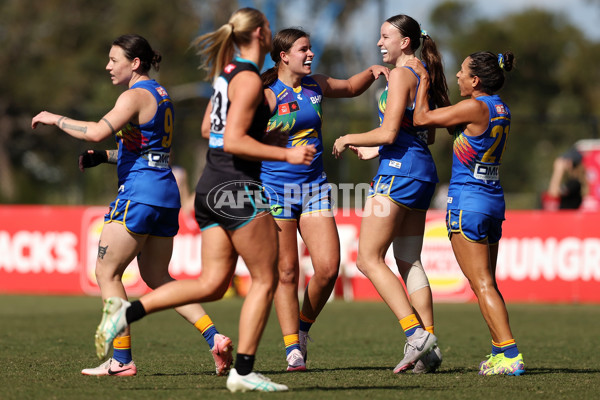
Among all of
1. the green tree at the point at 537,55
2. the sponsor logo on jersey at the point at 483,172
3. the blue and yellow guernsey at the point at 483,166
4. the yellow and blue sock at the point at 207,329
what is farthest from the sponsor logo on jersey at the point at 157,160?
the green tree at the point at 537,55

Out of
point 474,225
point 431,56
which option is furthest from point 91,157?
point 474,225

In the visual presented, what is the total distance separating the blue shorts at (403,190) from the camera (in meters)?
6.61

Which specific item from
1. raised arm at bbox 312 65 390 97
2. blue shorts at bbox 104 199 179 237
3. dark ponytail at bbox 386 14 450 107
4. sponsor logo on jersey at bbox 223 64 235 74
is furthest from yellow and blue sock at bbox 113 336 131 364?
dark ponytail at bbox 386 14 450 107

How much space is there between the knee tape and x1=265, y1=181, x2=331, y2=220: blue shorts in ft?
2.20

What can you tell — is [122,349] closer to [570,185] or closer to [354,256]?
[354,256]

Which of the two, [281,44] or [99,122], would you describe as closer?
[99,122]

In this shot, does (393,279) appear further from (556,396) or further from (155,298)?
(155,298)

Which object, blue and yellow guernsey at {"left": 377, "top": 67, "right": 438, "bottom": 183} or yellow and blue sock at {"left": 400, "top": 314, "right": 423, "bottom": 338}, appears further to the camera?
blue and yellow guernsey at {"left": 377, "top": 67, "right": 438, "bottom": 183}

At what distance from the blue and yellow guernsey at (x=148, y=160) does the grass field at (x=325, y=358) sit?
4.03 feet

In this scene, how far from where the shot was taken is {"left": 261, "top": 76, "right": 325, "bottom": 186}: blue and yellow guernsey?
6543 mm

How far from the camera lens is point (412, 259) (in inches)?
272

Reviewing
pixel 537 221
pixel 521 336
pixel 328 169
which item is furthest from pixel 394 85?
pixel 328 169

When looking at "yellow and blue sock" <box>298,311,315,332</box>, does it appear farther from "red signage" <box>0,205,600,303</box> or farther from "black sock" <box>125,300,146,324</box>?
"red signage" <box>0,205,600,303</box>

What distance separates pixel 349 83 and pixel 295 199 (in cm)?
112
